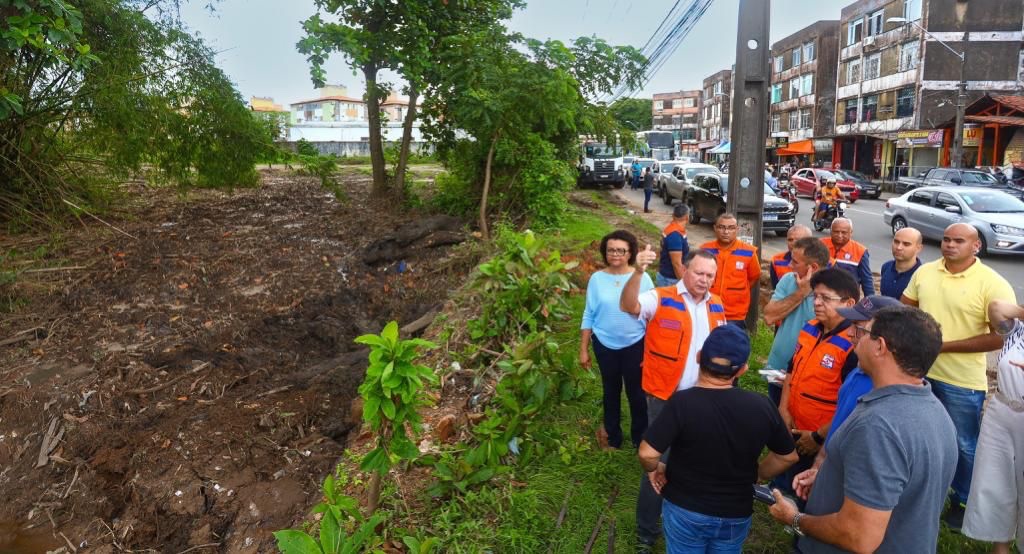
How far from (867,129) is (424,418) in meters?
41.7

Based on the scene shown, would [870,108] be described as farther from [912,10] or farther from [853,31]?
[912,10]

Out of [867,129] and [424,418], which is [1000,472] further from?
[867,129]

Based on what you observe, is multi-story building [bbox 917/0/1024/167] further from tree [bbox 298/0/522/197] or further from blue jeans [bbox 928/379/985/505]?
blue jeans [bbox 928/379/985/505]

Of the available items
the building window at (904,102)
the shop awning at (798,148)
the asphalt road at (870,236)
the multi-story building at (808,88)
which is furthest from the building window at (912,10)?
the asphalt road at (870,236)

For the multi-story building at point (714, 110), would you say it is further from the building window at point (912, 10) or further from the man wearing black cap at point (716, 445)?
the man wearing black cap at point (716, 445)

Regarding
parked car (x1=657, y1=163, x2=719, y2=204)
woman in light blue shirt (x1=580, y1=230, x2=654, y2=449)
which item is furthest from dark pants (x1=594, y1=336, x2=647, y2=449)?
parked car (x1=657, y1=163, x2=719, y2=204)

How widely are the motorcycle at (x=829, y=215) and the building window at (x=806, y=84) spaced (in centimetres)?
3618

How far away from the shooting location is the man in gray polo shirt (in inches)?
82.5

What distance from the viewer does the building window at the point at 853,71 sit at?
40500mm

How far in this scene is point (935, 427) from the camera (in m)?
2.13

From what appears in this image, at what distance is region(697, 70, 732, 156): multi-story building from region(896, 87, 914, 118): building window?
24486mm

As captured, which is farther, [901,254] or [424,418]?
[424,418]

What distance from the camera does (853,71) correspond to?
135ft

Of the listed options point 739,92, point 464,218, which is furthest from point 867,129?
point 739,92
